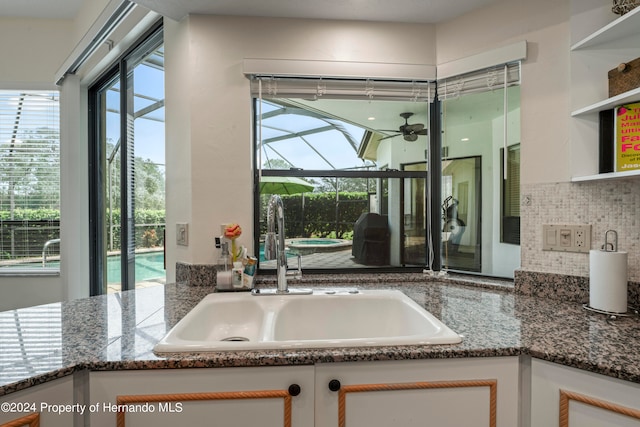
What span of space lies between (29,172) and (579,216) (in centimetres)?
406

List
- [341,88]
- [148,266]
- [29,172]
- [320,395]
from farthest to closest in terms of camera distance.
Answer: [29,172], [148,266], [341,88], [320,395]

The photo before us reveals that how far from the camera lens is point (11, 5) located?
8.21 ft

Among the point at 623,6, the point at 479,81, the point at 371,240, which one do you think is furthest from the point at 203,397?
the point at 623,6

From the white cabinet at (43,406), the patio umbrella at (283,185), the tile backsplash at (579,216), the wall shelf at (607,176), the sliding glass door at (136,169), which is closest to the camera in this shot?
the white cabinet at (43,406)

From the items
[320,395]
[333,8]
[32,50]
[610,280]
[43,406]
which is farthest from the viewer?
[32,50]

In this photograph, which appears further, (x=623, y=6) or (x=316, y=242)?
(x=316, y=242)

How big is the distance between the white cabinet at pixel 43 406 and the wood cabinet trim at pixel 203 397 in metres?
0.11

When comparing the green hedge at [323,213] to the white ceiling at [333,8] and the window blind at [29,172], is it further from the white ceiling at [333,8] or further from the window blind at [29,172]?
the window blind at [29,172]

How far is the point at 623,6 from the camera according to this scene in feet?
3.99

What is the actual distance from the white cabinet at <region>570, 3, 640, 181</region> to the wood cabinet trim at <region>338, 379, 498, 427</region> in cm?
90

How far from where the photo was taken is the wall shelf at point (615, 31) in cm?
112

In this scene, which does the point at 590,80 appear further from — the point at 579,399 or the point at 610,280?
the point at 579,399

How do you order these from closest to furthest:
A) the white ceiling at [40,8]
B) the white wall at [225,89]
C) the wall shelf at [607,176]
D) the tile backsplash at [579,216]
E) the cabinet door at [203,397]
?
1. the cabinet door at [203,397]
2. the wall shelf at [607,176]
3. the tile backsplash at [579,216]
4. the white wall at [225,89]
5. the white ceiling at [40,8]

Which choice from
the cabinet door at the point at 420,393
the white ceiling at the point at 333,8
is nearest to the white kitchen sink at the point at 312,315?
the cabinet door at the point at 420,393
